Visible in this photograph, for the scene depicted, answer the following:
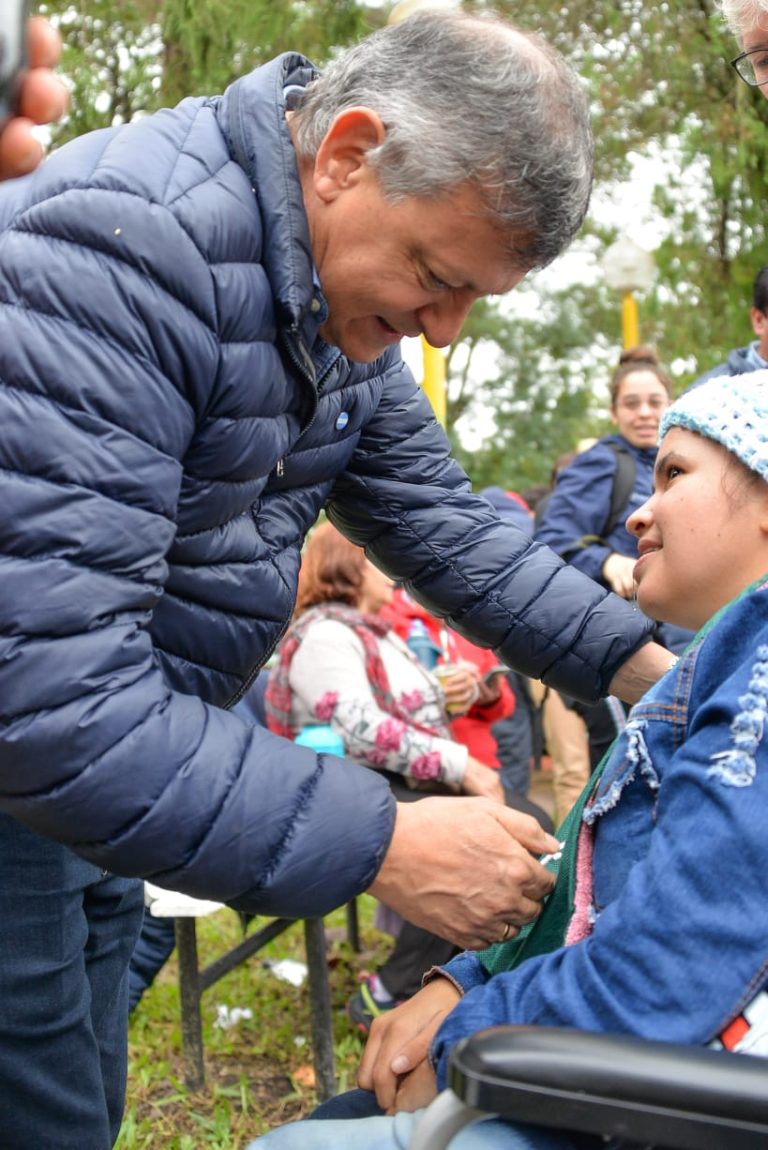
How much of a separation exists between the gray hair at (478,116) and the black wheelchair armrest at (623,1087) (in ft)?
3.54

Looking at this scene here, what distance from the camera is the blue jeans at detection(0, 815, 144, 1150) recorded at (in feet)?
6.53

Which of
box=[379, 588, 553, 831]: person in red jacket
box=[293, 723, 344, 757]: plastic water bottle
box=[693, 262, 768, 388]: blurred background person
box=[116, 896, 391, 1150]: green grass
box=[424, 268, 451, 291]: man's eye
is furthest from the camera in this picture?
box=[379, 588, 553, 831]: person in red jacket

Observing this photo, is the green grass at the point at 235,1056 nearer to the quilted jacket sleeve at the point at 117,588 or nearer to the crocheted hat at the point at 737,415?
the quilted jacket sleeve at the point at 117,588

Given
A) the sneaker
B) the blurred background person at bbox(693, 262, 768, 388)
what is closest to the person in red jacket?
the sneaker

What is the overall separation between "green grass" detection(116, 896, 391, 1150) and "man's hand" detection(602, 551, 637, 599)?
1.78m

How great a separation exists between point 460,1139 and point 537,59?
1.42 metres

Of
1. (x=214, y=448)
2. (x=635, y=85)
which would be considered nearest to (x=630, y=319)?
(x=635, y=85)

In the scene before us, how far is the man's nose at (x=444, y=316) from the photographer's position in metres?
1.89

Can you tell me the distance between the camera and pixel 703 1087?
1.21m

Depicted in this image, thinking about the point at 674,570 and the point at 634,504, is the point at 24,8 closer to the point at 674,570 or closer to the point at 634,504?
the point at 674,570

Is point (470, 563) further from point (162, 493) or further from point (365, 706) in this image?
point (365, 706)

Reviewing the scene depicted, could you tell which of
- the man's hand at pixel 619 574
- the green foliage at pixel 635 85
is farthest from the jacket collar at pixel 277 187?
the green foliage at pixel 635 85

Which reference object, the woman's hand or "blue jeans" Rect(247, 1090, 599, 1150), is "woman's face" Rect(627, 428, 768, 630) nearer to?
"blue jeans" Rect(247, 1090, 599, 1150)

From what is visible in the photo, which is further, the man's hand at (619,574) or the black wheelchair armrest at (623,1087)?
the man's hand at (619,574)
